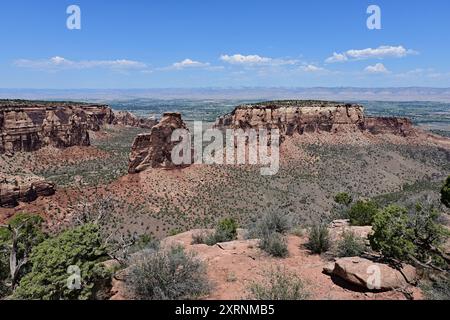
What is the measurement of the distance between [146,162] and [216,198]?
9.25 meters

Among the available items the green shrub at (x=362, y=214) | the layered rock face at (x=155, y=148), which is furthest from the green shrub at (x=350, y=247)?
the layered rock face at (x=155, y=148)

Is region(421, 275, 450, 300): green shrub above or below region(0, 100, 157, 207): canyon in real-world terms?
below

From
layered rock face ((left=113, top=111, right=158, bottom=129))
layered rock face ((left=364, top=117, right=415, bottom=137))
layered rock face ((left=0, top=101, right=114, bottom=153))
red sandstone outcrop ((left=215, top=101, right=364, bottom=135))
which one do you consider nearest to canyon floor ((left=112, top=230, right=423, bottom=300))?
red sandstone outcrop ((left=215, top=101, right=364, bottom=135))

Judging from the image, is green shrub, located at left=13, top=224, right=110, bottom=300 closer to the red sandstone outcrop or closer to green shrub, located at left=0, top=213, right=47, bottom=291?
green shrub, located at left=0, top=213, right=47, bottom=291

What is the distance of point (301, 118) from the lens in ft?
240

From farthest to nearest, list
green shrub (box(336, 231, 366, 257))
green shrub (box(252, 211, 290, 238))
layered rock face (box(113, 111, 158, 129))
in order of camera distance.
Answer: layered rock face (box(113, 111, 158, 129)), green shrub (box(252, 211, 290, 238)), green shrub (box(336, 231, 366, 257))

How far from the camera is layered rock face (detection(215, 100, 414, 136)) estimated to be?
67875mm

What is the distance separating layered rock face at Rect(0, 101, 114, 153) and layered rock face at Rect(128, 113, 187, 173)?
35.2 metres

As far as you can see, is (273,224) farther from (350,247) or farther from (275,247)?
(350,247)

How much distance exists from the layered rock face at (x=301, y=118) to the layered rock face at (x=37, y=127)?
1298 inches

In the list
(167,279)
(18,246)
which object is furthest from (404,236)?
(18,246)

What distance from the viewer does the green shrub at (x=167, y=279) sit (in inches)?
448

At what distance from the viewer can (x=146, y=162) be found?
143ft
